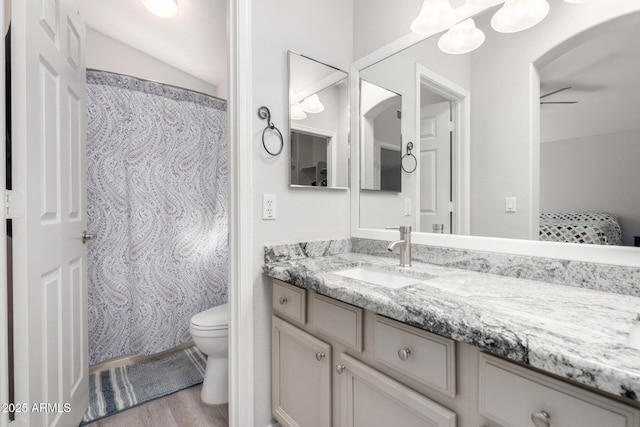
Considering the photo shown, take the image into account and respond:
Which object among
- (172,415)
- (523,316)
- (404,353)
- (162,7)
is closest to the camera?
(523,316)

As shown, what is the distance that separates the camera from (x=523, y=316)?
70cm

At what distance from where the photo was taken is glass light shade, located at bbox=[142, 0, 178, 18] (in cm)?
207

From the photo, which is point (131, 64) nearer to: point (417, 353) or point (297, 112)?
point (297, 112)

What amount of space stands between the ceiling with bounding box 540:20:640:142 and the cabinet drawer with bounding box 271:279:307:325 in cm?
108

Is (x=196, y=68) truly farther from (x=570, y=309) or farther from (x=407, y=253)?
(x=570, y=309)

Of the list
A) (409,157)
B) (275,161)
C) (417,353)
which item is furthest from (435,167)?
(417,353)

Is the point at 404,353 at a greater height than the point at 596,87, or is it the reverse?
the point at 596,87

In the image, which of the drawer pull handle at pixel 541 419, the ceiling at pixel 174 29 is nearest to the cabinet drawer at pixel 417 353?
the drawer pull handle at pixel 541 419

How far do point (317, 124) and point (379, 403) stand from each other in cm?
129

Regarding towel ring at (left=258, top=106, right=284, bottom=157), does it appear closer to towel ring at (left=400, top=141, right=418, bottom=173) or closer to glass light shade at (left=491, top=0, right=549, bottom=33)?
towel ring at (left=400, top=141, right=418, bottom=173)

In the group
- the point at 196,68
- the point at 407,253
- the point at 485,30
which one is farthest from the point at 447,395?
the point at 196,68

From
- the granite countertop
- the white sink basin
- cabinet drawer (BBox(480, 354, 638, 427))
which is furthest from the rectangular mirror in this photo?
cabinet drawer (BBox(480, 354, 638, 427))

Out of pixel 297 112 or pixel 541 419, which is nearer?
pixel 541 419

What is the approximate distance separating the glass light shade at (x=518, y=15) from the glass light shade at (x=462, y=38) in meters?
0.07
